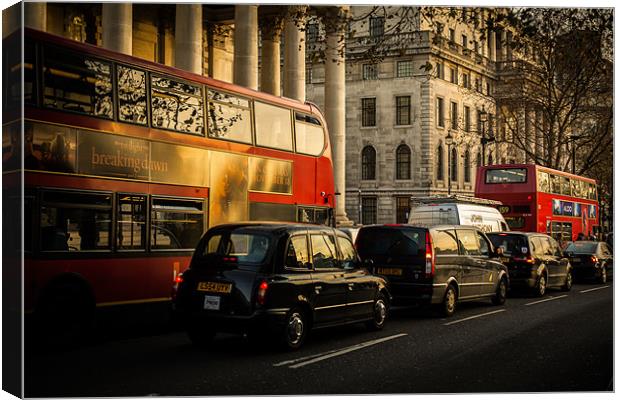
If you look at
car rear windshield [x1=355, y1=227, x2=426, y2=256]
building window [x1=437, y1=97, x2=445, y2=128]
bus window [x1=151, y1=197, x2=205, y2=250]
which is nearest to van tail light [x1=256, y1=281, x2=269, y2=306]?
bus window [x1=151, y1=197, x2=205, y2=250]

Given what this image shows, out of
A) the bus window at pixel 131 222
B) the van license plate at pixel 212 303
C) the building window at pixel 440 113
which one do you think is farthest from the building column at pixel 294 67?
the building window at pixel 440 113

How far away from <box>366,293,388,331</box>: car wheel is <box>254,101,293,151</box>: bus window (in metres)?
3.93

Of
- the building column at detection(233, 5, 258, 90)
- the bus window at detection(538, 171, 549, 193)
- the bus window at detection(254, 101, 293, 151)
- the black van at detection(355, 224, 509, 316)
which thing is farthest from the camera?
the bus window at detection(538, 171, 549, 193)

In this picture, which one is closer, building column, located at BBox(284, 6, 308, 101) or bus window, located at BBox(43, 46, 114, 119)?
bus window, located at BBox(43, 46, 114, 119)

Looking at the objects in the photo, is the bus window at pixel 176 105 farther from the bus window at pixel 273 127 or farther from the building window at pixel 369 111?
the building window at pixel 369 111

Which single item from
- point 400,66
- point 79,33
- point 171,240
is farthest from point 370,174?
point 171,240

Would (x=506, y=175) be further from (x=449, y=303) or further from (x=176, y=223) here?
(x=176, y=223)

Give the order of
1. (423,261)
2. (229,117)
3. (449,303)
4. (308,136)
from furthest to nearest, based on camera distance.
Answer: (308,136), (449,303), (423,261), (229,117)

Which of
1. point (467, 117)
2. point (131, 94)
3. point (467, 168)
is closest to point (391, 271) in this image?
point (131, 94)

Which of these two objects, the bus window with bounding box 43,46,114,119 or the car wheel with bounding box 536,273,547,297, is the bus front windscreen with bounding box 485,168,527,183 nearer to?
the car wheel with bounding box 536,273,547,297

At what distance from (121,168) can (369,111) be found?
55817 millimetres

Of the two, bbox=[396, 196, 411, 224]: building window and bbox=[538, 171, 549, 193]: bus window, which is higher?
bbox=[538, 171, 549, 193]: bus window

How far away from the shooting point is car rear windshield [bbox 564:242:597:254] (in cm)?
2786

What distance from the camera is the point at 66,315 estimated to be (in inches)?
467
